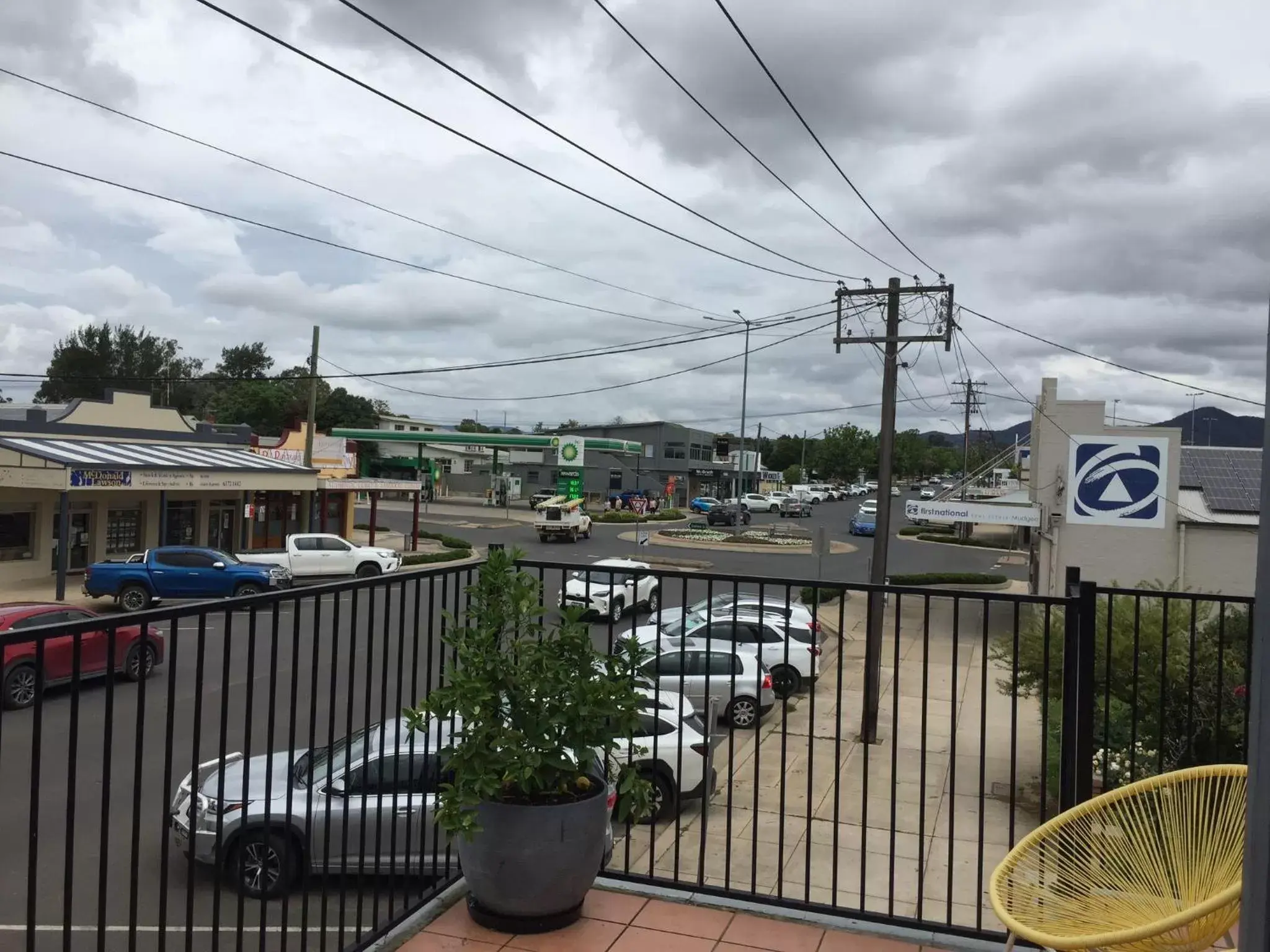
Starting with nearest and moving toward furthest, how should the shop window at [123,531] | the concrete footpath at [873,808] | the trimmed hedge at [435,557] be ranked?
the concrete footpath at [873,808] → the shop window at [123,531] → the trimmed hedge at [435,557]

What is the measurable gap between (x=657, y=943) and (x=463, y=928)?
728 mm

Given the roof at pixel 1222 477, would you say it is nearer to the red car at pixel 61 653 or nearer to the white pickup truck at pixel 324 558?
the red car at pixel 61 653

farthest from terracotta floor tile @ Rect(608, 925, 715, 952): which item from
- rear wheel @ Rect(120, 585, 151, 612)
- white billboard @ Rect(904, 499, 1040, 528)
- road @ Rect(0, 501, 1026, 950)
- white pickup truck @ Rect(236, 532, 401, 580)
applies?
white pickup truck @ Rect(236, 532, 401, 580)

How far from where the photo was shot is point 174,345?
91000mm

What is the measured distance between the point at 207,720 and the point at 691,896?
8.72m

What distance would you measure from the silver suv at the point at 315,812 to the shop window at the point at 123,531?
24944mm

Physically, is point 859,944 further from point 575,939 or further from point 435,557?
point 435,557

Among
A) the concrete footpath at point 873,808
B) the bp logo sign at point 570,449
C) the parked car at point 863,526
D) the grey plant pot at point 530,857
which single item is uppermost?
the bp logo sign at point 570,449

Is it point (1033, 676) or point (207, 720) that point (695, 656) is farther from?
point (207, 720)

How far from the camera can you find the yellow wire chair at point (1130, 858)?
277 centimetres

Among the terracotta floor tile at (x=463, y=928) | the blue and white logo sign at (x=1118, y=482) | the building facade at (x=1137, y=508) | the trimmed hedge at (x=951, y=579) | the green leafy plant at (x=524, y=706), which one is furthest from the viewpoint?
the trimmed hedge at (x=951, y=579)

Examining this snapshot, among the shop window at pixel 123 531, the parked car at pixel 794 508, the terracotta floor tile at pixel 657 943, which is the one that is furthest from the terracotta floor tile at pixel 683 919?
the parked car at pixel 794 508

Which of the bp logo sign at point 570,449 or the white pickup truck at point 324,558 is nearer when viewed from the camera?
the white pickup truck at point 324,558

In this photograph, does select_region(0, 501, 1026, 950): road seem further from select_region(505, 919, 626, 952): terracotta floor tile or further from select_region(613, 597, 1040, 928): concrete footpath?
select_region(613, 597, 1040, 928): concrete footpath
